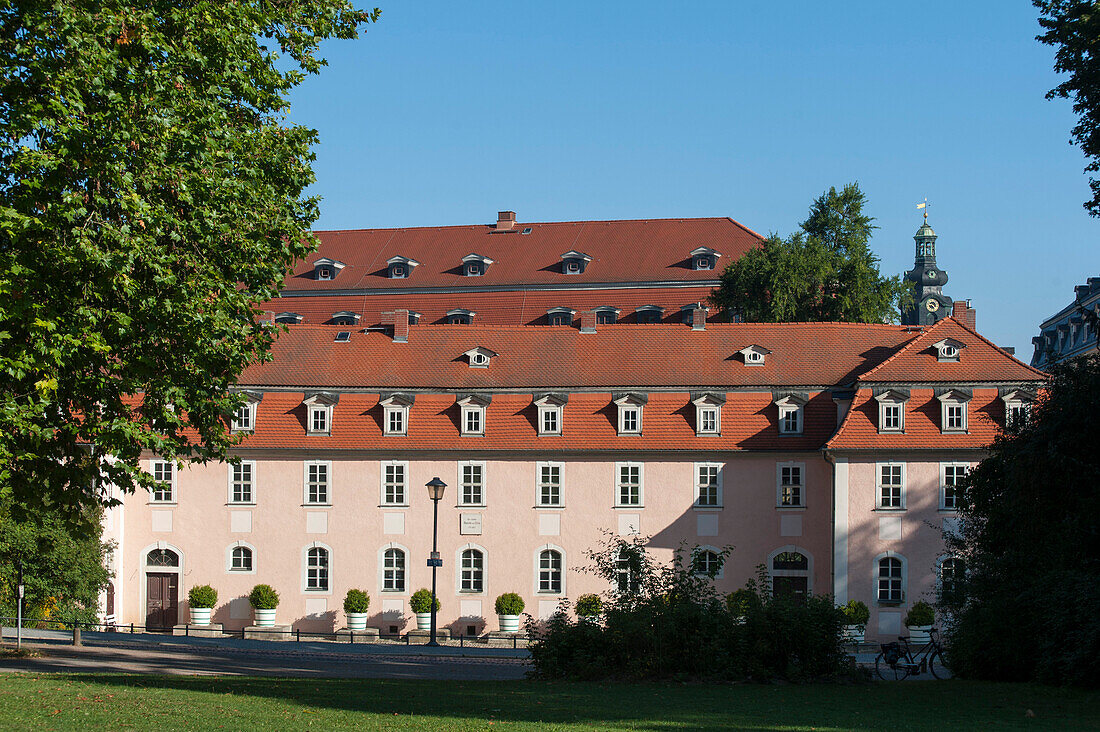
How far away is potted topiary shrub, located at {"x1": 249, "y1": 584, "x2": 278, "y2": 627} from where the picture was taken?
39.7 meters

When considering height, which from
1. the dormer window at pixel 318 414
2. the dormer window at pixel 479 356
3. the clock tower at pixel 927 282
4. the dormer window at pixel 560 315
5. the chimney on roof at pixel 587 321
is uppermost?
the clock tower at pixel 927 282

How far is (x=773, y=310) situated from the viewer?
50000mm

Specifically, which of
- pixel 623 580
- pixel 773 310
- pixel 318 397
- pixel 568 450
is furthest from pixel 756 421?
pixel 623 580

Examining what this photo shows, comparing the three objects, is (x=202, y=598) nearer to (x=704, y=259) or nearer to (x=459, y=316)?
(x=459, y=316)

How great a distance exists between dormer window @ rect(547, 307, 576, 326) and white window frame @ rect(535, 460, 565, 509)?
19056 millimetres

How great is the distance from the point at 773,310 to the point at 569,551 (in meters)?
15.5

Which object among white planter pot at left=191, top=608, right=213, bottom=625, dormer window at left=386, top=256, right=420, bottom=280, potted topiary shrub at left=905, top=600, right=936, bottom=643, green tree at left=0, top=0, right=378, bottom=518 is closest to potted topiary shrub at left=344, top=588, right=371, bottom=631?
white planter pot at left=191, top=608, right=213, bottom=625

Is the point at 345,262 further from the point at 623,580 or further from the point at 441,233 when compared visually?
the point at 623,580

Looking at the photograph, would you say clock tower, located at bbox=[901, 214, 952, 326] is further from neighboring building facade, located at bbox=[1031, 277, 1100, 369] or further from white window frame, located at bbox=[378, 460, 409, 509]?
white window frame, located at bbox=[378, 460, 409, 509]

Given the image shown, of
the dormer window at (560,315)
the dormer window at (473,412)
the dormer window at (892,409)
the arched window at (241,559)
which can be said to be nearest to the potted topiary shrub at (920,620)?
the dormer window at (892,409)

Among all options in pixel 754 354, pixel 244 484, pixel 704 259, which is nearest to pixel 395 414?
pixel 244 484

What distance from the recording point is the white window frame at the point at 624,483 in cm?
4012

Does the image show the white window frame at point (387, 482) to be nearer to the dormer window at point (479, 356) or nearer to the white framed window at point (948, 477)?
the dormer window at point (479, 356)

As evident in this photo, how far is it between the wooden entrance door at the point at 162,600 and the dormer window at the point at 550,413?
13.3m
